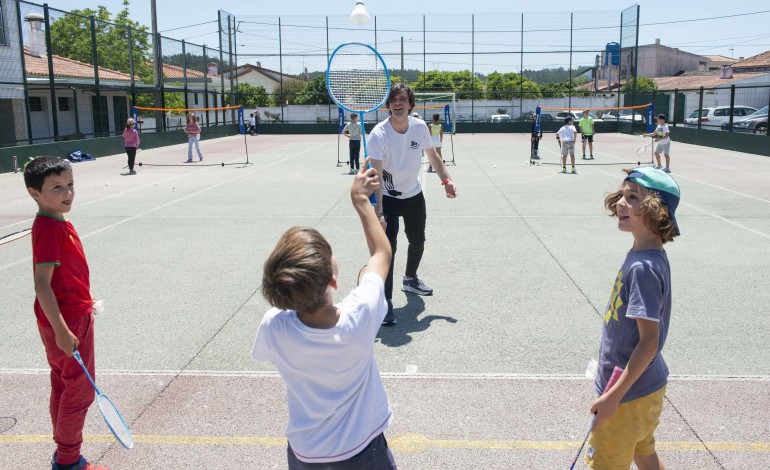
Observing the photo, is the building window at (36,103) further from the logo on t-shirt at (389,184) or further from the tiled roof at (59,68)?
the logo on t-shirt at (389,184)

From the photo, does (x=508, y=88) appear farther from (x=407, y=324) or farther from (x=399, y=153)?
(x=407, y=324)

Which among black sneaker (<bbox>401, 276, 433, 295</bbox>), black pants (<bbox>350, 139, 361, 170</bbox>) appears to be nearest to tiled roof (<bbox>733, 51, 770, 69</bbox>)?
black pants (<bbox>350, 139, 361, 170</bbox>)

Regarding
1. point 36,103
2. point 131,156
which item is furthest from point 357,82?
point 36,103

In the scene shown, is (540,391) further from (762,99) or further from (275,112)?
(275,112)

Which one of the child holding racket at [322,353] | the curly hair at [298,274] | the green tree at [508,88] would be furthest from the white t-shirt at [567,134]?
the green tree at [508,88]

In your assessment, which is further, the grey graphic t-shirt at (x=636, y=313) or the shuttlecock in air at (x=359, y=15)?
the shuttlecock in air at (x=359, y=15)

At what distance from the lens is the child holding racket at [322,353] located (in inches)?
84.3

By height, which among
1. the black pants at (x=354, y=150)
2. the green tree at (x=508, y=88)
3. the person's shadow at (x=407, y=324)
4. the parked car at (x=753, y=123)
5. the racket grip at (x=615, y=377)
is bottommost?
the person's shadow at (x=407, y=324)

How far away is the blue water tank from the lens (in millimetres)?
44828

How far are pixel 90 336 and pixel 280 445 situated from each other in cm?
123

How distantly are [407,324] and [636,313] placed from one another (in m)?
3.54

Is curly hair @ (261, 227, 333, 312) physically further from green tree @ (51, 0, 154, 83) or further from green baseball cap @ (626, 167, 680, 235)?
green tree @ (51, 0, 154, 83)

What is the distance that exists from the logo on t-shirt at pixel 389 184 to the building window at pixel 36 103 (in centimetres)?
3374

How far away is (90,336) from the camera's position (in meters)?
3.56
